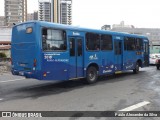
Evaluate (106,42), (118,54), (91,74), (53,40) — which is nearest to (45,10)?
(118,54)

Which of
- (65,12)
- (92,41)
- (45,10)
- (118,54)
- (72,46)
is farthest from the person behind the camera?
(65,12)

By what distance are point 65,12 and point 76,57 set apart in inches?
2596

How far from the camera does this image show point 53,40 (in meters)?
11.0

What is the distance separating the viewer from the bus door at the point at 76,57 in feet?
39.1

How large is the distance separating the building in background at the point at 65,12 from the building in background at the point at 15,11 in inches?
2653

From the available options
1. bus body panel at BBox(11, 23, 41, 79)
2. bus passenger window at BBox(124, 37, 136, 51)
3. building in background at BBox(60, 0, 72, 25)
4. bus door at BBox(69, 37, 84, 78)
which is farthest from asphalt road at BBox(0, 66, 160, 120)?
building in background at BBox(60, 0, 72, 25)

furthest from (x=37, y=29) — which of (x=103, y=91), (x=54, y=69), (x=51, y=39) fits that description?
(x=103, y=91)

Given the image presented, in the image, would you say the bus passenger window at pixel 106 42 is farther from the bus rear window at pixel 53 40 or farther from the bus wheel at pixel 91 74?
the bus rear window at pixel 53 40

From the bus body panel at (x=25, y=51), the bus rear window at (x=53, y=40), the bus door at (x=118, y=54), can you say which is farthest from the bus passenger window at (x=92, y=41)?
the bus body panel at (x=25, y=51)

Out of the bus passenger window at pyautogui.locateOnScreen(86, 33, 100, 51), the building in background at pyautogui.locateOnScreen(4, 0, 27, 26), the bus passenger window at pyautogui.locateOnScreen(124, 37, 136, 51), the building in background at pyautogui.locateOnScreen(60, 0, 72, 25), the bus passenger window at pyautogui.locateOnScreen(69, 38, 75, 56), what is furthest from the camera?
the building in background at pyautogui.locateOnScreen(4, 0, 27, 26)

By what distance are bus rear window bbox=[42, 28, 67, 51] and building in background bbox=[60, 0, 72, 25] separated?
62346 millimetres

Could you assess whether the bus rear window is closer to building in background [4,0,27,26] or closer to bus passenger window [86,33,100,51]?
bus passenger window [86,33,100,51]

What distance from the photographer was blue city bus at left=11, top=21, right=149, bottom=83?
34.4 ft

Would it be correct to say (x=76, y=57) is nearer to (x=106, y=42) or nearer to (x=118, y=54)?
(x=106, y=42)
